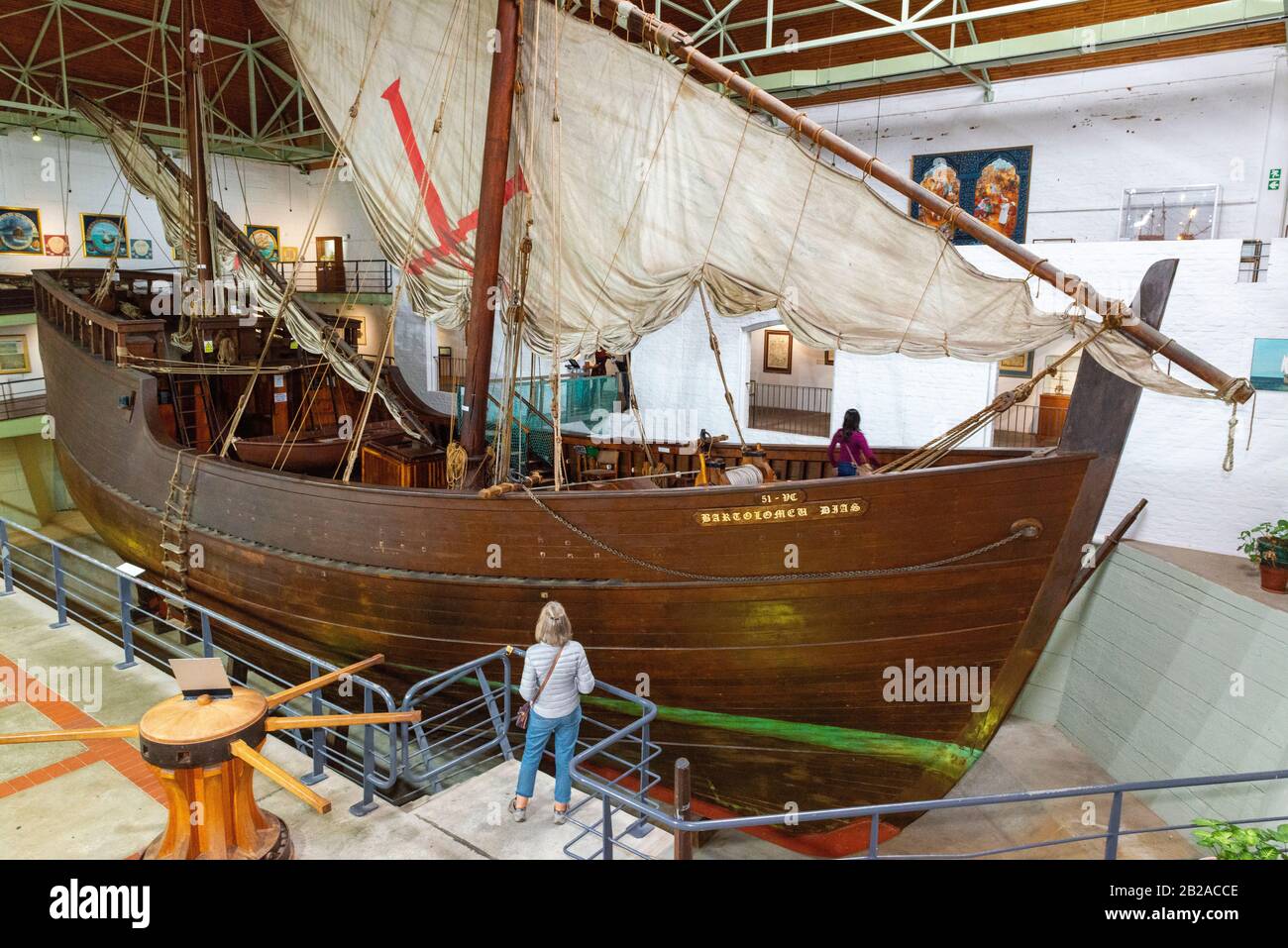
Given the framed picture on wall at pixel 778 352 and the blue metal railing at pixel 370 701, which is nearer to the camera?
the blue metal railing at pixel 370 701

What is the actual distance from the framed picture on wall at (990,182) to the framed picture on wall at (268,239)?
15.7m

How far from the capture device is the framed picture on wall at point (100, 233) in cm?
1817

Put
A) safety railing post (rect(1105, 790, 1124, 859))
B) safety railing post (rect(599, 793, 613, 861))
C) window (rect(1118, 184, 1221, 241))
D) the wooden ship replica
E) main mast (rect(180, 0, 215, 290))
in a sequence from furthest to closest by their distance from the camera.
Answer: window (rect(1118, 184, 1221, 241))
main mast (rect(180, 0, 215, 290))
the wooden ship replica
safety railing post (rect(1105, 790, 1124, 859))
safety railing post (rect(599, 793, 613, 861))

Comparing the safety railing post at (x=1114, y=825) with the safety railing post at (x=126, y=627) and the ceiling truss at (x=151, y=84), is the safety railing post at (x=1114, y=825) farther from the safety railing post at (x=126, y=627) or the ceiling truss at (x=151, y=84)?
the ceiling truss at (x=151, y=84)

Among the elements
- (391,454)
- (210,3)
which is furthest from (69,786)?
(210,3)

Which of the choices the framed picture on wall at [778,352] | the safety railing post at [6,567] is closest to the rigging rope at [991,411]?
the safety railing post at [6,567]

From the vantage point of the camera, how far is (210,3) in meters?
14.7

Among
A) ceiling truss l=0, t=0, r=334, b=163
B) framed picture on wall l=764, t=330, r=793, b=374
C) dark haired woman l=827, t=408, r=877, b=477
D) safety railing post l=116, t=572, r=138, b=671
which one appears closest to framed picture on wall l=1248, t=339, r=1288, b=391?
dark haired woman l=827, t=408, r=877, b=477

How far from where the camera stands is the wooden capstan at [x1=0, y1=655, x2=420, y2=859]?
3.55 metres

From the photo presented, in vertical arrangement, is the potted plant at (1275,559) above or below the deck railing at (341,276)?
below

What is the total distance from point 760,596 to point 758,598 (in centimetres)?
2

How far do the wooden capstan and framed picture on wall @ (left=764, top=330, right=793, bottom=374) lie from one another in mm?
15151

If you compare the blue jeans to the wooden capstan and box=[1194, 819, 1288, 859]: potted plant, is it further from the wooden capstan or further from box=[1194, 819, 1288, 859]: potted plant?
box=[1194, 819, 1288, 859]: potted plant

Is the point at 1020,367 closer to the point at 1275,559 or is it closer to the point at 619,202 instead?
the point at 1275,559
